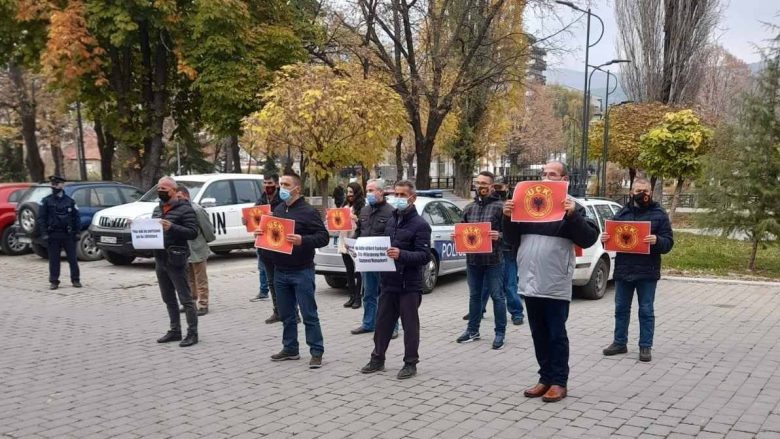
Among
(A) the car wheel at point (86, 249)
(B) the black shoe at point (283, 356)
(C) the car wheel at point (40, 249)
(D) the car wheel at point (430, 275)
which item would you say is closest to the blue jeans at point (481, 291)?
(B) the black shoe at point (283, 356)

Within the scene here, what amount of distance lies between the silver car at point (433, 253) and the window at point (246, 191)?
4857 millimetres

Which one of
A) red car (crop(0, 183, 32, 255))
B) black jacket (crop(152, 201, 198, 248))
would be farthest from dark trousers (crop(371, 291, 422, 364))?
red car (crop(0, 183, 32, 255))

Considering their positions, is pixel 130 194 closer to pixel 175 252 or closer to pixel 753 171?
pixel 175 252

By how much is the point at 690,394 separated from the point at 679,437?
1.19m

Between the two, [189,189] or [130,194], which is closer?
[189,189]

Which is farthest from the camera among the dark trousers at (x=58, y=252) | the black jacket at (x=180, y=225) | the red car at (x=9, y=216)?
the red car at (x=9, y=216)

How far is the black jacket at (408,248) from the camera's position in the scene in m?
6.42

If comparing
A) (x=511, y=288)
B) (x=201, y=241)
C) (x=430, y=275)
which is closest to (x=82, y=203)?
(x=201, y=241)

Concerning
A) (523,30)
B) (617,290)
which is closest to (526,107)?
(523,30)

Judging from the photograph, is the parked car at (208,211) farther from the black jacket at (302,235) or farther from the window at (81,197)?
the black jacket at (302,235)

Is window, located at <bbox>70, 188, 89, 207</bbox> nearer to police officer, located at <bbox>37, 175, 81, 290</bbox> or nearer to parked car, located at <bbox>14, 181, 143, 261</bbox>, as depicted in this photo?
parked car, located at <bbox>14, 181, 143, 261</bbox>

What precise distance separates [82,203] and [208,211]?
10.7ft

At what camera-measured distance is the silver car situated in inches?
433

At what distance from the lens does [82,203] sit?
15.9m
